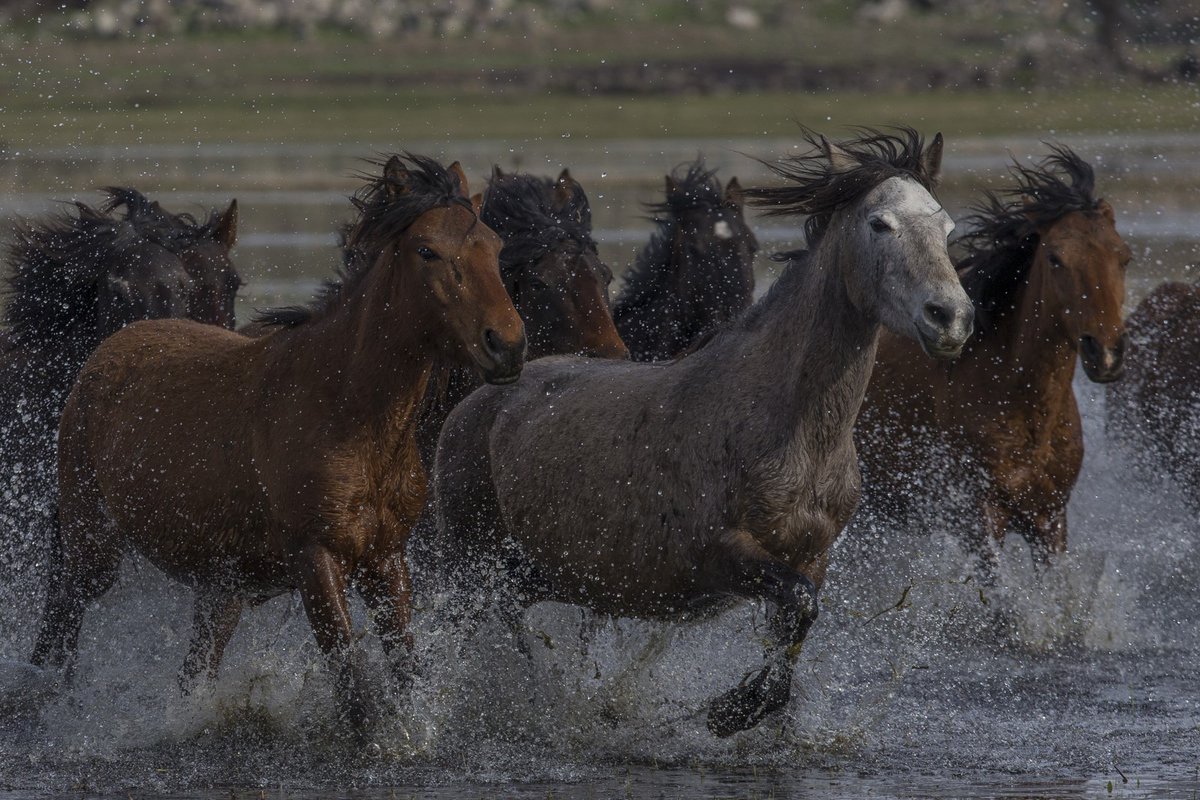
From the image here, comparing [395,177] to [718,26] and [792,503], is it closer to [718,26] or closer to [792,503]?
[792,503]

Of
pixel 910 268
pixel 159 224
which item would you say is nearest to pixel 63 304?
pixel 159 224

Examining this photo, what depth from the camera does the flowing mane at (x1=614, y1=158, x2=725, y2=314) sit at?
9156 millimetres

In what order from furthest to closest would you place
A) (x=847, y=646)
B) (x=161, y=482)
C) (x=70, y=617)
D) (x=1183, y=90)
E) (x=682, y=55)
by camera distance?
(x=682, y=55), (x=1183, y=90), (x=847, y=646), (x=70, y=617), (x=161, y=482)

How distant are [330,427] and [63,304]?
2634mm

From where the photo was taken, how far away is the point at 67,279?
8203mm

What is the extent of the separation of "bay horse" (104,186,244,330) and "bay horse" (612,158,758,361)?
1.70 meters

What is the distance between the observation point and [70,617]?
7121 millimetres

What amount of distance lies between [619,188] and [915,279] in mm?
17270

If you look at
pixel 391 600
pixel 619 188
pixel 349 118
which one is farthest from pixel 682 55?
pixel 391 600

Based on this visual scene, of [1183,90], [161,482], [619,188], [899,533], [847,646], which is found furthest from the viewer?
[1183,90]

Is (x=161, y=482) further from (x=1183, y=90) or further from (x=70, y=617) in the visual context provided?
(x=1183, y=90)

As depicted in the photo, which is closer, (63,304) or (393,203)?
(393,203)

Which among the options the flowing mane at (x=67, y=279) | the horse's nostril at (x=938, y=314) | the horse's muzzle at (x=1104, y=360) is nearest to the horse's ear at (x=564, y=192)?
the flowing mane at (x=67, y=279)

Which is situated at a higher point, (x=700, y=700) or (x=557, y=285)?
(x=557, y=285)
